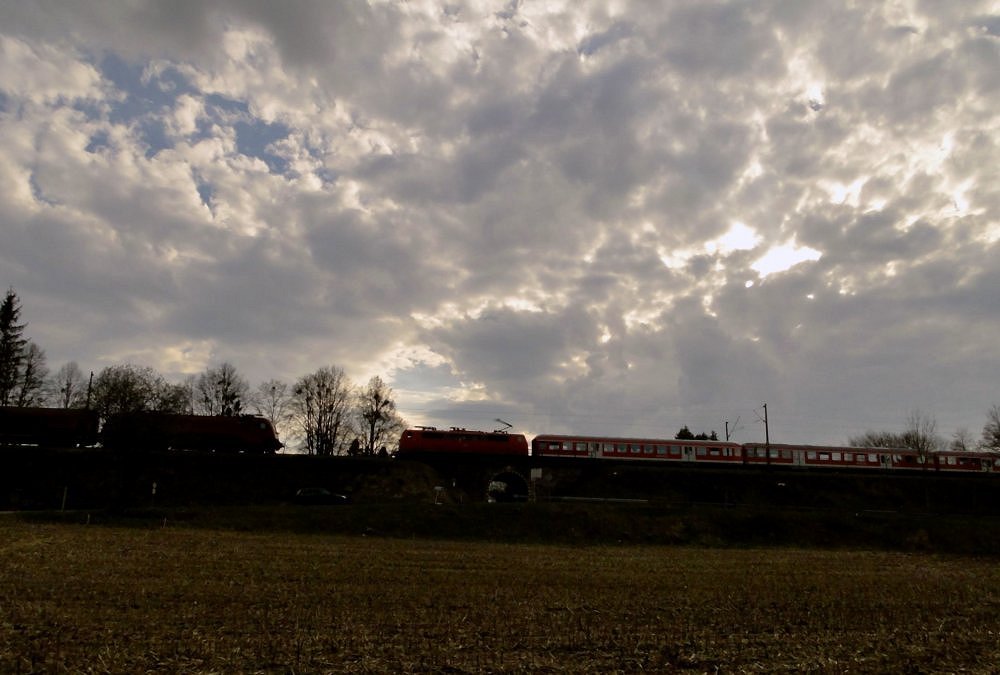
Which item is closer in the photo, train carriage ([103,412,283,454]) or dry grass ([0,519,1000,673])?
dry grass ([0,519,1000,673])

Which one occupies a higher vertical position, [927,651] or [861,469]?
[861,469]

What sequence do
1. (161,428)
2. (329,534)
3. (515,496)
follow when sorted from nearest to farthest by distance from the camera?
(329,534), (161,428), (515,496)

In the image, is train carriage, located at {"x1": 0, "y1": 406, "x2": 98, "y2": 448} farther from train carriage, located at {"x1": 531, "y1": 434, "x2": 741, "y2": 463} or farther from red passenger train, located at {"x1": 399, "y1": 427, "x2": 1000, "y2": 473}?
train carriage, located at {"x1": 531, "y1": 434, "x2": 741, "y2": 463}

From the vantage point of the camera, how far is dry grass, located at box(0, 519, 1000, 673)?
12.3 metres

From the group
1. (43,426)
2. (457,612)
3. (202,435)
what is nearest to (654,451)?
(202,435)

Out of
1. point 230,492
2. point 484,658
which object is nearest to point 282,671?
point 484,658

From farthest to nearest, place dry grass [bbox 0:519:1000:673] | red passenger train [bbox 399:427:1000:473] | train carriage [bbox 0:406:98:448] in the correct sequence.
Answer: red passenger train [bbox 399:427:1000:473], train carriage [bbox 0:406:98:448], dry grass [bbox 0:519:1000:673]

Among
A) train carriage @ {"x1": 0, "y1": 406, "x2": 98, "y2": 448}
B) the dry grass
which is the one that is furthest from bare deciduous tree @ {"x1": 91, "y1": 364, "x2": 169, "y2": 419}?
the dry grass

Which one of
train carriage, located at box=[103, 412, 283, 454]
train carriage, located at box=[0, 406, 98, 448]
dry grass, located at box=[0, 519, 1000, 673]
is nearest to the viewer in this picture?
dry grass, located at box=[0, 519, 1000, 673]

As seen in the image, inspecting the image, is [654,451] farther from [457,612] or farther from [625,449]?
[457,612]

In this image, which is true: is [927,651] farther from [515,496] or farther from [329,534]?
[515,496]

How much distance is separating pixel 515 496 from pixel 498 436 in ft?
25.9

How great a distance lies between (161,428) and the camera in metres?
56.9

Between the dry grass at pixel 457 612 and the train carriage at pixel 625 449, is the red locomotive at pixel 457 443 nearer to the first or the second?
the train carriage at pixel 625 449
